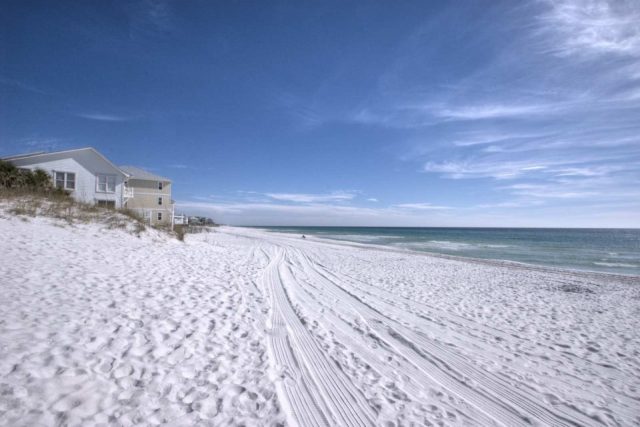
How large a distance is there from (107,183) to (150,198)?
26.6 ft

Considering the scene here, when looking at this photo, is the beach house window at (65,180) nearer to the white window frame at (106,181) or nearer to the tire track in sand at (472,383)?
the white window frame at (106,181)

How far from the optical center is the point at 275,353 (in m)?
4.65

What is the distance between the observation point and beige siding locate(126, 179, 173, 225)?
30438 millimetres

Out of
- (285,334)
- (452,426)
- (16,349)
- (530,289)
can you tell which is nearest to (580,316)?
(530,289)

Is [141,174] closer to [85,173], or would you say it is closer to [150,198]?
[150,198]

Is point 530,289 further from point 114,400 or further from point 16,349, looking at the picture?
point 16,349

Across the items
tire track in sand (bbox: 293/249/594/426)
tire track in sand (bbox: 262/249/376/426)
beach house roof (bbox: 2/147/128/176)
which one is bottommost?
tire track in sand (bbox: 293/249/594/426)

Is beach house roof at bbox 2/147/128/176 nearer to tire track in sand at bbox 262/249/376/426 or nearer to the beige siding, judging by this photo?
the beige siding

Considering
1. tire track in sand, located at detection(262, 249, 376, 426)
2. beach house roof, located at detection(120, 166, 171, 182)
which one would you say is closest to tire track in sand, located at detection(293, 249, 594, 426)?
tire track in sand, located at detection(262, 249, 376, 426)

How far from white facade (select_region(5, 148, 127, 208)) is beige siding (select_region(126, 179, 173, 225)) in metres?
6.20

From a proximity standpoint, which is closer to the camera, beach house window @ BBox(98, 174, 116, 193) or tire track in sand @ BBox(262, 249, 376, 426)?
tire track in sand @ BBox(262, 249, 376, 426)

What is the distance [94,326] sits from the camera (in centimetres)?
442

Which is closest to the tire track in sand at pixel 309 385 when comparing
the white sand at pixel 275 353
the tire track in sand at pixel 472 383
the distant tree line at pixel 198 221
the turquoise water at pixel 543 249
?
the white sand at pixel 275 353

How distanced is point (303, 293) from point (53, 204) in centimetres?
1403
